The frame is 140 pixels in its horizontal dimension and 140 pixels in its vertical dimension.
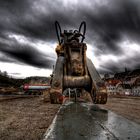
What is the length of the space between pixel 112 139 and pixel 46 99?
2007cm

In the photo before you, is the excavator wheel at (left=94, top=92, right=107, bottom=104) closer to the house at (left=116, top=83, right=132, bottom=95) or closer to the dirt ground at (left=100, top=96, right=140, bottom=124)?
the dirt ground at (left=100, top=96, right=140, bottom=124)

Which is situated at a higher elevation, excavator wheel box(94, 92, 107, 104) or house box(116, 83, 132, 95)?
house box(116, 83, 132, 95)

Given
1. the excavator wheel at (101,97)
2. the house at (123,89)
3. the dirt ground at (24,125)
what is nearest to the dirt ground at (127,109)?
the excavator wheel at (101,97)

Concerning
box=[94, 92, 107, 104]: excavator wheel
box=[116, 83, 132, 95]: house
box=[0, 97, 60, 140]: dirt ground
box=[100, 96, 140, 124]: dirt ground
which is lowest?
box=[0, 97, 60, 140]: dirt ground

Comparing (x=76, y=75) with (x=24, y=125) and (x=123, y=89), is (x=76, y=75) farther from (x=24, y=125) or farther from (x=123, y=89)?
(x=123, y=89)

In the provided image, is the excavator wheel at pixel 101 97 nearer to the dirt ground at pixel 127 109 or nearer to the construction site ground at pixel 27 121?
the construction site ground at pixel 27 121

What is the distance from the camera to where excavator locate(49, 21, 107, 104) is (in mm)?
6252

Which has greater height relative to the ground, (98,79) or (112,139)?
(98,79)

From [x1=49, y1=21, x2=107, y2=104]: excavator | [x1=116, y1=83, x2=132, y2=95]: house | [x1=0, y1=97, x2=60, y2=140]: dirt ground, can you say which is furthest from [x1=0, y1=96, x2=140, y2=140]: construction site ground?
[x1=116, y1=83, x2=132, y2=95]: house

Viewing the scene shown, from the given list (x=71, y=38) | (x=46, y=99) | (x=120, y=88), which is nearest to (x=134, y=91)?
(x=120, y=88)

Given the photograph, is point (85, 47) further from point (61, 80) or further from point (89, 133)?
point (89, 133)

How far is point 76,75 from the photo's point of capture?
6867mm

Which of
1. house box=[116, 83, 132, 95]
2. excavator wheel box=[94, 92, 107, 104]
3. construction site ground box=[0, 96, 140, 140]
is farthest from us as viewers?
house box=[116, 83, 132, 95]

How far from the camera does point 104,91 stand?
20.6 feet
